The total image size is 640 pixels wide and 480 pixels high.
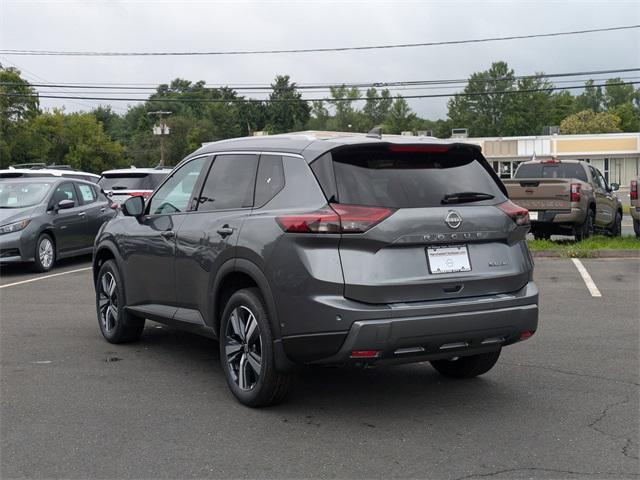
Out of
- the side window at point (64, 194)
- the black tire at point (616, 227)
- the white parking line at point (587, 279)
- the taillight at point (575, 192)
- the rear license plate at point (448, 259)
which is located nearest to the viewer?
the rear license plate at point (448, 259)

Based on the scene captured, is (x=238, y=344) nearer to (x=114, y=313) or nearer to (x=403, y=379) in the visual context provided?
(x=403, y=379)

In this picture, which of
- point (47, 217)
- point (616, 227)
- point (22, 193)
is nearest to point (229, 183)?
point (47, 217)

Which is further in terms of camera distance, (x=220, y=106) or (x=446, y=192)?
(x=220, y=106)

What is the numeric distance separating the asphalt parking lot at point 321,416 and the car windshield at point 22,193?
6.79 m

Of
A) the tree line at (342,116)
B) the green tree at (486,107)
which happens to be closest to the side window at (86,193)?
the tree line at (342,116)

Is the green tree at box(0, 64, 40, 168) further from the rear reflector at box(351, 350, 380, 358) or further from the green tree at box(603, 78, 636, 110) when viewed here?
the green tree at box(603, 78, 636, 110)

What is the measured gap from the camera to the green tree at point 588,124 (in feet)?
334

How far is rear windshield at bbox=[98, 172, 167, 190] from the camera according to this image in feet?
59.2

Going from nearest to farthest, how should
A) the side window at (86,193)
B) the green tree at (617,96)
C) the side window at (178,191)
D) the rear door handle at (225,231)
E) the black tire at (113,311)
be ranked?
the rear door handle at (225,231), the side window at (178,191), the black tire at (113,311), the side window at (86,193), the green tree at (617,96)

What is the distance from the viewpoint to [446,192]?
5273mm

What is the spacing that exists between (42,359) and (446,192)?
156 inches

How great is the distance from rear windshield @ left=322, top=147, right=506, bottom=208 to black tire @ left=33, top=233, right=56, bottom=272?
972cm

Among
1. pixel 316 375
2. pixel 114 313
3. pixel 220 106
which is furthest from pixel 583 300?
pixel 220 106

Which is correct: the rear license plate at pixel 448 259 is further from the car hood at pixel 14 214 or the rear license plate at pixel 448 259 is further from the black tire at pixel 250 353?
the car hood at pixel 14 214
